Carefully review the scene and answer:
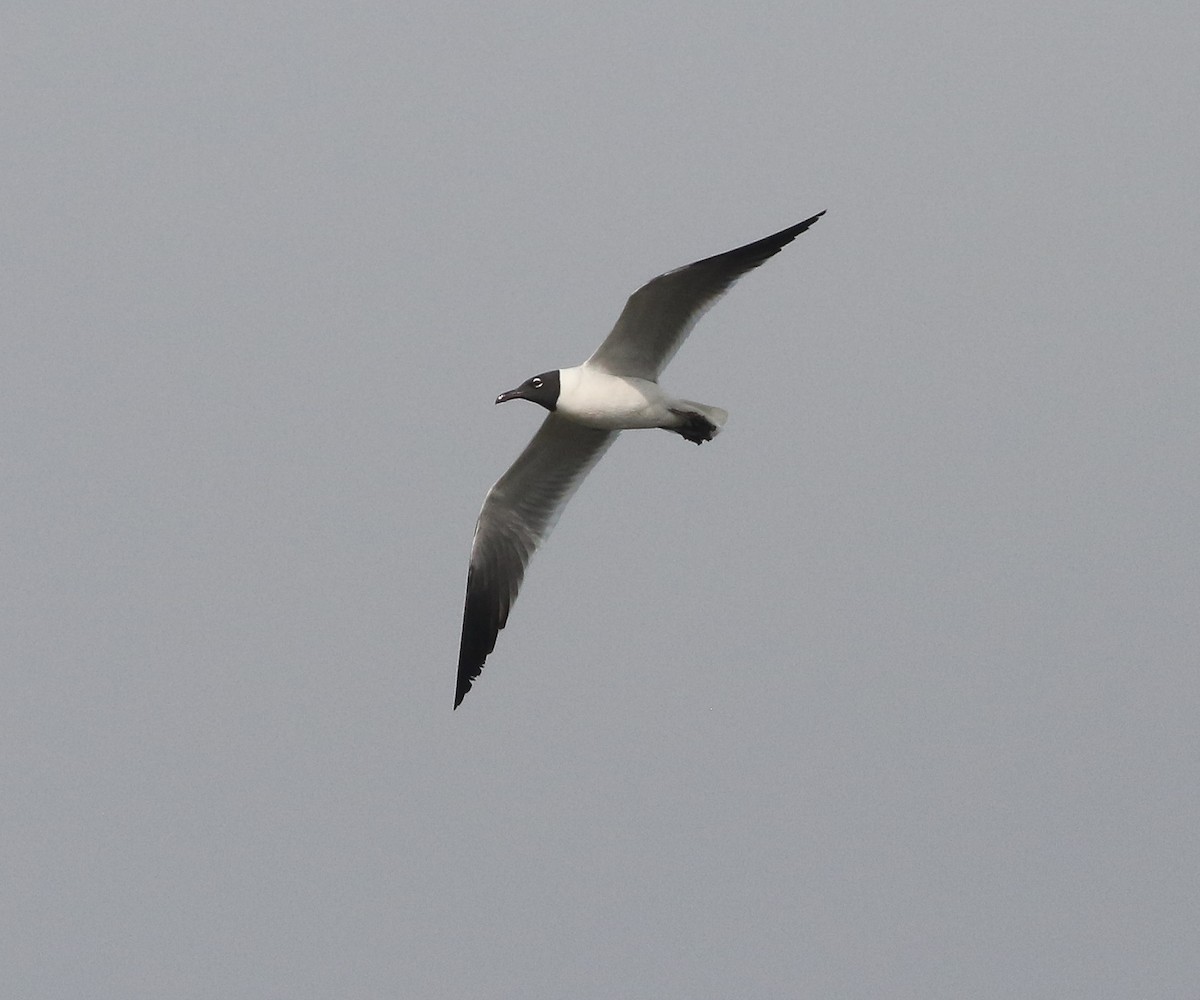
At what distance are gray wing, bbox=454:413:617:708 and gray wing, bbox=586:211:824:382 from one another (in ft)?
4.43

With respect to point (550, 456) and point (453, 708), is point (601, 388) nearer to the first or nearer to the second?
point (550, 456)

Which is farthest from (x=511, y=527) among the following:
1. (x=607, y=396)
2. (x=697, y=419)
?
(x=697, y=419)

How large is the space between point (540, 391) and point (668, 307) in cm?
120

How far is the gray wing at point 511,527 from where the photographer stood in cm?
1376

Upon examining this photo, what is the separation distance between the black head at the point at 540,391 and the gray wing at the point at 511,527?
3.56 ft

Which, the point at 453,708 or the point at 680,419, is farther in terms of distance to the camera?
the point at 453,708

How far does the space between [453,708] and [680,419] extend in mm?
3148

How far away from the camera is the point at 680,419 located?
12719 mm

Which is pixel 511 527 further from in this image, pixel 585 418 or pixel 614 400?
pixel 614 400

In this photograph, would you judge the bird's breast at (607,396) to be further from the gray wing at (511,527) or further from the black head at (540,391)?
the gray wing at (511,527)

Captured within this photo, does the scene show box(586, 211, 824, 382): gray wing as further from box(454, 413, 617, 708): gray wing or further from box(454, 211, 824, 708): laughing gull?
box(454, 413, 617, 708): gray wing

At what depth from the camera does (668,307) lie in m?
12.1

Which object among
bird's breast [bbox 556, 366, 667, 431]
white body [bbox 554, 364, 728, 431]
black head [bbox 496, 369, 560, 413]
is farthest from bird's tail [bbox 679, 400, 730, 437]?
black head [bbox 496, 369, 560, 413]

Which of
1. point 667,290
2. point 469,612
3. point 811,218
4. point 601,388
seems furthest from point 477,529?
point 811,218
